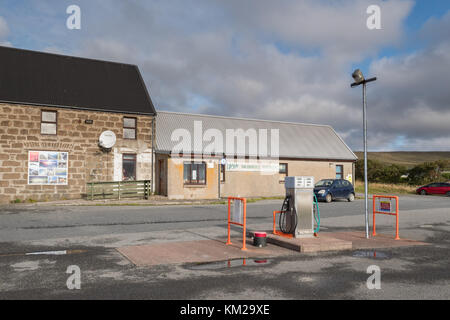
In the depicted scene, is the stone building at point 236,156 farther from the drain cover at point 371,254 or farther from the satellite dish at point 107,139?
the drain cover at point 371,254

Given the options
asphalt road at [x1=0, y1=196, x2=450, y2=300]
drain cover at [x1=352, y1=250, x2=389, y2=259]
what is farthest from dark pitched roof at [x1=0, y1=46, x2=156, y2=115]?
drain cover at [x1=352, y1=250, x2=389, y2=259]

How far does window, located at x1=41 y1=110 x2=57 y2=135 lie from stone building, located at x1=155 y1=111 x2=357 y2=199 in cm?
638

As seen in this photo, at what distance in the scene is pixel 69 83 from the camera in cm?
2489

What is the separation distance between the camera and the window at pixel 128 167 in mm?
24906

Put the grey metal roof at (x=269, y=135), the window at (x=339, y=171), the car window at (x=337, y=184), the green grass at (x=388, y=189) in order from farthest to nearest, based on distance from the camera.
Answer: the green grass at (x=388, y=189)
the window at (x=339, y=171)
the grey metal roof at (x=269, y=135)
the car window at (x=337, y=184)

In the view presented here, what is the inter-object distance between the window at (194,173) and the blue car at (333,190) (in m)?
7.40

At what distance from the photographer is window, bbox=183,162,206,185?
83.3ft

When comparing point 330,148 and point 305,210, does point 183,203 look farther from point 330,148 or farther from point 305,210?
point 330,148

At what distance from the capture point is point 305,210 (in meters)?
9.88

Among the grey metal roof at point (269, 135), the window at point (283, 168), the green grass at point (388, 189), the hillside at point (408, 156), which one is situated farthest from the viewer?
the hillside at point (408, 156)

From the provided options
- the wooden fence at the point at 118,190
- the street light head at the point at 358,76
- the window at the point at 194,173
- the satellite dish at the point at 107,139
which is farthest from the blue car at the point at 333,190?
the street light head at the point at 358,76

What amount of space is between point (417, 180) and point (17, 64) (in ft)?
137

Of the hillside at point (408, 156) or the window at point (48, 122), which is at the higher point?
the hillside at point (408, 156)
